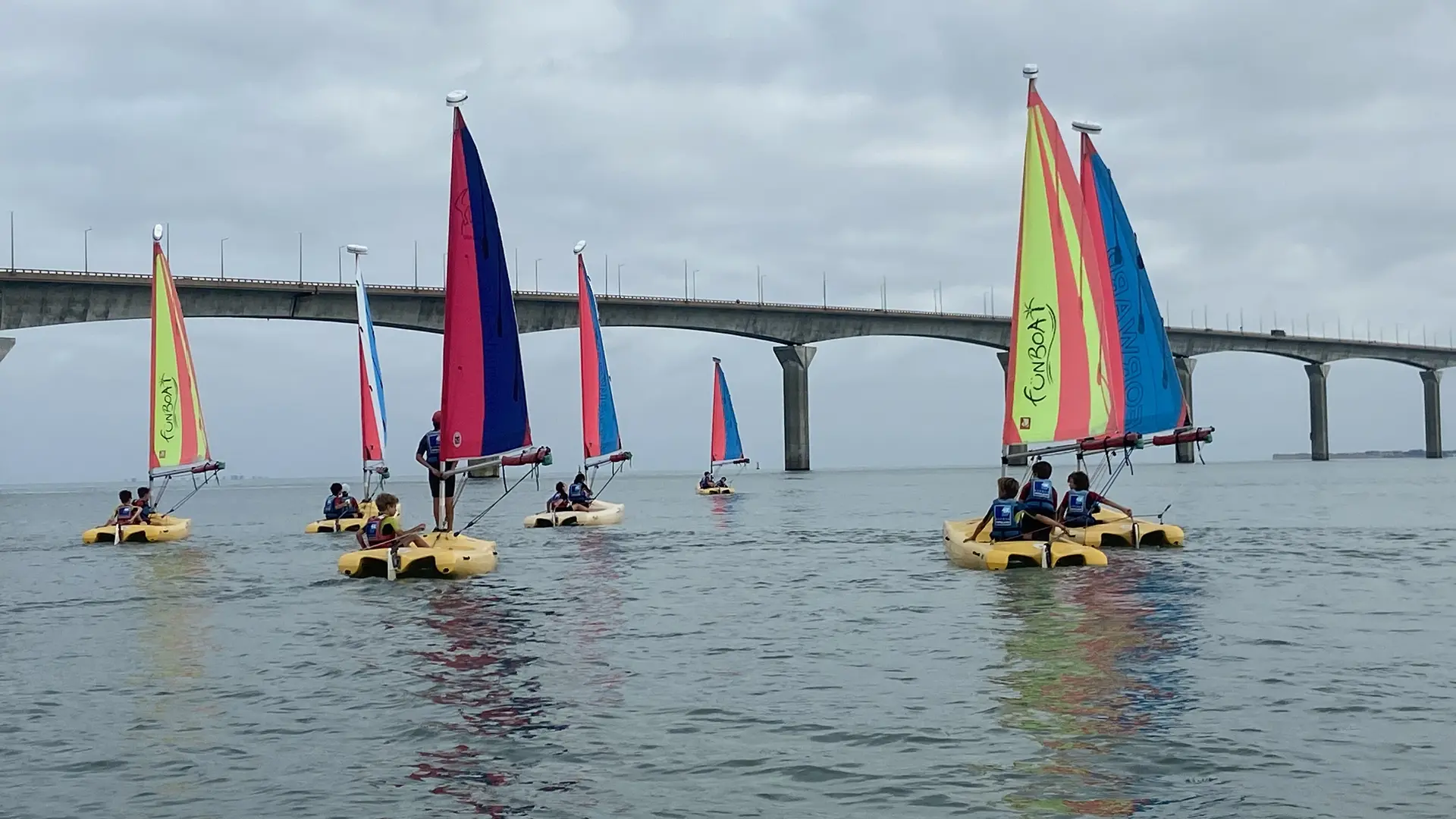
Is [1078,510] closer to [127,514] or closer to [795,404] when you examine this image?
[127,514]

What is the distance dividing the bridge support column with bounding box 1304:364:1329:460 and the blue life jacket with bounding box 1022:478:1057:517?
136 metres

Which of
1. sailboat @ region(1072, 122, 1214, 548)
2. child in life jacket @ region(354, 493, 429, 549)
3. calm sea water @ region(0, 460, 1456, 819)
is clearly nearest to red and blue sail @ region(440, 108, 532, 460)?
child in life jacket @ region(354, 493, 429, 549)

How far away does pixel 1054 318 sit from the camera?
27.5 metres

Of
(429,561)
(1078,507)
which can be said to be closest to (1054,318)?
(1078,507)

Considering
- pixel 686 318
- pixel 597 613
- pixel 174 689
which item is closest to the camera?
pixel 174 689

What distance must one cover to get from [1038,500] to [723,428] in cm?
6128

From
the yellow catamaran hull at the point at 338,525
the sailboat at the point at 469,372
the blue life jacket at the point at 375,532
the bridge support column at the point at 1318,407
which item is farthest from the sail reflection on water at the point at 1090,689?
the bridge support column at the point at 1318,407

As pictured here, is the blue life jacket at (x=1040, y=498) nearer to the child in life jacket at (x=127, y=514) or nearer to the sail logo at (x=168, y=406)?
the child in life jacket at (x=127, y=514)

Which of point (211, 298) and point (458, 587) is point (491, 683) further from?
point (211, 298)

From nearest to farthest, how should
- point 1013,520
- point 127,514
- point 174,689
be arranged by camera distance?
point 174,689, point 1013,520, point 127,514

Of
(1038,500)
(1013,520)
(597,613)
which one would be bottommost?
(597,613)

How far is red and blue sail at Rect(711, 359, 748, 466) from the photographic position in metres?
82.4

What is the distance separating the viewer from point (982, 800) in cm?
891

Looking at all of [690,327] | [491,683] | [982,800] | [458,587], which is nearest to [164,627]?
[458,587]
